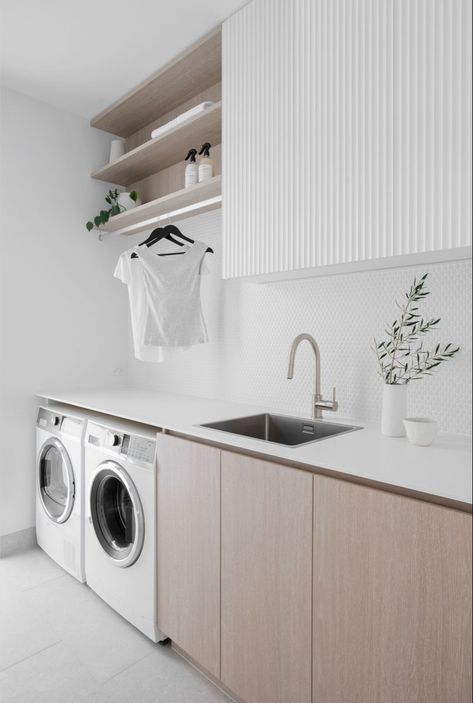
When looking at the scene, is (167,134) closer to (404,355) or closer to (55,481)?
(404,355)

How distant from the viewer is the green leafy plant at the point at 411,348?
5.15 feet

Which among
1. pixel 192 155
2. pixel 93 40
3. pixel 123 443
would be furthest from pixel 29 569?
pixel 93 40

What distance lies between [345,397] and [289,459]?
66 centimetres

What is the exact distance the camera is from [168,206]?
246 cm

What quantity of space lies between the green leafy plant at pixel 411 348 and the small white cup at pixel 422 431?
217mm

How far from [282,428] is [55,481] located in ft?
4.62

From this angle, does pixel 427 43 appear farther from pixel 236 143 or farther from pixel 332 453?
pixel 332 453

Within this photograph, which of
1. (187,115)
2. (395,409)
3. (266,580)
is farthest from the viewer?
(187,115)

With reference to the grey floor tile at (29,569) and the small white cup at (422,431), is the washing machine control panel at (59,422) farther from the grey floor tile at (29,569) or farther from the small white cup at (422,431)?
the small white cup at (422,431)

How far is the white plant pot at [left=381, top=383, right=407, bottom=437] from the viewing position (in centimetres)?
149

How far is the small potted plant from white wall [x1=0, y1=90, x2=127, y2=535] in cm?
192

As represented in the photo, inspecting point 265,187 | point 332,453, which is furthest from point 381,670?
point 265,187

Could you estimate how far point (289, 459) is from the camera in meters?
1.29

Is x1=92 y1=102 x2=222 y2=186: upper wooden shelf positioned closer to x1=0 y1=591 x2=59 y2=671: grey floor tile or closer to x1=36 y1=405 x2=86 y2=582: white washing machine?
x1=36 y1=405 x2=86 y2=582: white washing machine
